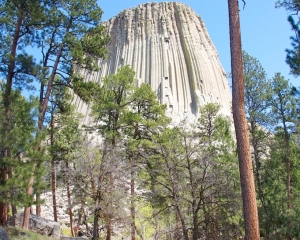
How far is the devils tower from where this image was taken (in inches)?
2056

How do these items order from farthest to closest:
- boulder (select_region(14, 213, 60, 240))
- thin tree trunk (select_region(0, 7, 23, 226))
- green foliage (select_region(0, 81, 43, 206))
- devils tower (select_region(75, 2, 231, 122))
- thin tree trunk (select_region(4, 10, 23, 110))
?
devils tower (select_region(75, 2, 231, 122)) < boulder (select_region(14, 213, 60, 240)) < thin tree trunk (select_region(4, 10, 23, 110)) < thin tree trunk (select_region(0, 7, 23, 226)) < green foliage (select_region(0, 81, 43, 206))

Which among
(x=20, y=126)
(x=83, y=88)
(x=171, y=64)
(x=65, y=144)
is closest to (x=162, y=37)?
(x=171, y=64)

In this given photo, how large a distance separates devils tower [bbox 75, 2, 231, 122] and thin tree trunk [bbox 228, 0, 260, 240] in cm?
4036

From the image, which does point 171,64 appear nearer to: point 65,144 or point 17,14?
point 65,144

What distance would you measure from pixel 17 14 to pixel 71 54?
2.54 meters

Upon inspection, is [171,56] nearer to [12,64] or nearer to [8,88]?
[12,64]

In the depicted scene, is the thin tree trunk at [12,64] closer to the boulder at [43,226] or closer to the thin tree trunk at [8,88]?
the thin tree trunk at [8,88]

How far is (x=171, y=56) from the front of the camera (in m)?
55.6

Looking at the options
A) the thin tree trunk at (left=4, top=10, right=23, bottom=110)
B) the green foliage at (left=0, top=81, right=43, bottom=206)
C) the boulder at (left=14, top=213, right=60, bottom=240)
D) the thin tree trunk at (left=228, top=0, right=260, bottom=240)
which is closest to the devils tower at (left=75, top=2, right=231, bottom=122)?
the boulder at (left=14, top=213, right=60, bottom=240)

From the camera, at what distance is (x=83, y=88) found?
13.6m

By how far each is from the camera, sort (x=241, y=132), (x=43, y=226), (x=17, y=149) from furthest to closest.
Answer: (x=43, y=226)
(x=17, y=149)
(x=241, y=132)

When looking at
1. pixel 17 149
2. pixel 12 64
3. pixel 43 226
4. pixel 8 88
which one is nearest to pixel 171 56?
pixel 43 226

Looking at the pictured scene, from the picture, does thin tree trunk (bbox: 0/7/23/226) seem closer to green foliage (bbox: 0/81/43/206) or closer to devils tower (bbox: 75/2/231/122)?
green foliage (bbox: 0/81/43/206)

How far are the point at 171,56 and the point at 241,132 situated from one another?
49498mm
